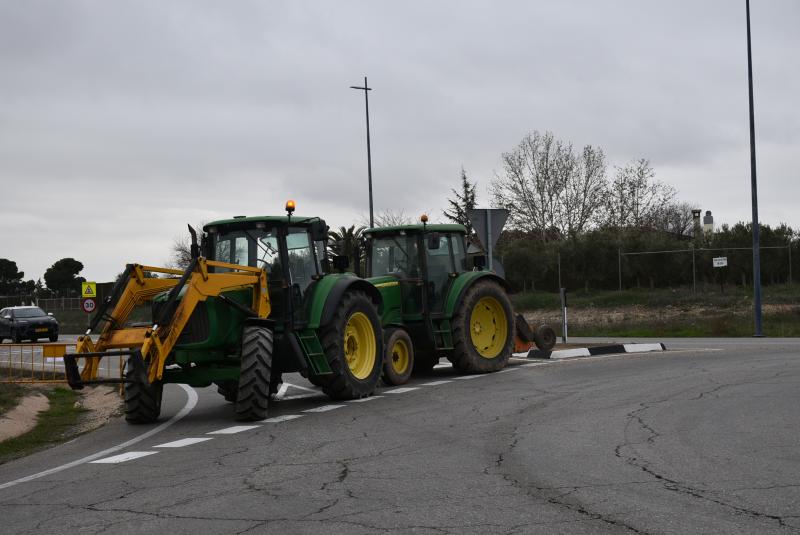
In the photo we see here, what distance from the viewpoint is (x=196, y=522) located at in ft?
20.6

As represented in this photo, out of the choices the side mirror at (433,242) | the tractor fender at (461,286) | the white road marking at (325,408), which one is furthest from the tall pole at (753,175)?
the white road marking at (325,408)

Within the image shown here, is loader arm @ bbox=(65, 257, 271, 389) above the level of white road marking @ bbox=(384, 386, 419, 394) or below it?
above

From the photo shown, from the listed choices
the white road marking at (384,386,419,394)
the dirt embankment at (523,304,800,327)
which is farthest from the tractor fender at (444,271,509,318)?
the dirt embankment at (523,304,800,327)

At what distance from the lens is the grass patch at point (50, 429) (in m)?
11.3

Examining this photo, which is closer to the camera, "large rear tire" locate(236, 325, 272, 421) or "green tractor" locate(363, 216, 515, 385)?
"large rear tire" locate(236, 325, 272, 421)

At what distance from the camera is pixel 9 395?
1664 centimetres

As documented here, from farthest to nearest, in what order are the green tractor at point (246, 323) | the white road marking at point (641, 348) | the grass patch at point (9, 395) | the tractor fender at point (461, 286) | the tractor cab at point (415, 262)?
the white road marking at point (641, 348), the tractor cab at point (415, 262), the tractor fender at point (461, 286), the grass patch at point (9, 395), the green tractor at point (246, 323)

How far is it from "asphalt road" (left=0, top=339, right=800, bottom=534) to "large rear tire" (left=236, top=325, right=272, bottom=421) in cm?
33

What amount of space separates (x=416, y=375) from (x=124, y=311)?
6607 millimetres

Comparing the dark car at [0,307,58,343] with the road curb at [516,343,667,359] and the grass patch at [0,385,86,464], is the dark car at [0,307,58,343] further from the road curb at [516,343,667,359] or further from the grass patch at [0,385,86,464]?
the road curb at [516,343,667,359]

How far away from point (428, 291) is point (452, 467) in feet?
28.4

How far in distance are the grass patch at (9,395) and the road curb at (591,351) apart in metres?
9.73

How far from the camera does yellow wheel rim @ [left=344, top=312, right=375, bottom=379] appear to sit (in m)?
13.9

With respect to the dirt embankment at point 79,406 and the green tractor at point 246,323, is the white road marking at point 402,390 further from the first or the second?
the dirt embankment at point 79,406
